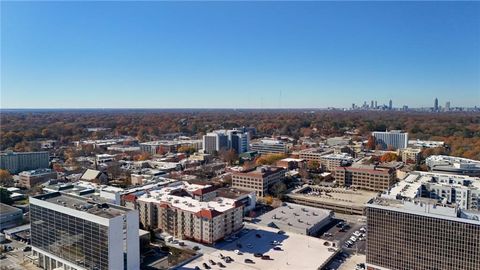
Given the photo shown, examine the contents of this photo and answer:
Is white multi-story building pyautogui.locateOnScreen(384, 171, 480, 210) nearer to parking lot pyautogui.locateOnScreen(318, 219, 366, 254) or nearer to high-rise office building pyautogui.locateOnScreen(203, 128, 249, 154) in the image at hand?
parking lot pyautogui.locateOnScreen(318, 219, 366, 254)

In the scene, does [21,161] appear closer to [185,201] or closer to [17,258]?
[17,258]

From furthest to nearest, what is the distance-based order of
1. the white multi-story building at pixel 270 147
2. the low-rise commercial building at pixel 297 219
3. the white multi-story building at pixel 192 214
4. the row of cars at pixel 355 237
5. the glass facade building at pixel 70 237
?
the white multi-story building at pixel 270 147 → the low-rise commercial building at pixel 297 219 → the row of cars at pixel 355 237 → the white multi-story building at pixel 192 214 → the glass facade building at pixel 70 237

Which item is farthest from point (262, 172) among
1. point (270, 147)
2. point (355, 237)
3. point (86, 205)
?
point (270, 147)

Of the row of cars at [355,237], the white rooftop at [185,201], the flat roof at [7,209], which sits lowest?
the row of cars at [355,237]

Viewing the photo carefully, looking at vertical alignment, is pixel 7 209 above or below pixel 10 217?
above

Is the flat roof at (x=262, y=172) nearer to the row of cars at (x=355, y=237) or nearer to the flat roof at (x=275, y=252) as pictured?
the flat roof at (x=275, y=252)

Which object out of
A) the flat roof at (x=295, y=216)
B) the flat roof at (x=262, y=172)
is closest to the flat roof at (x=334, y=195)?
the flat roof at (x=262, y=172)
